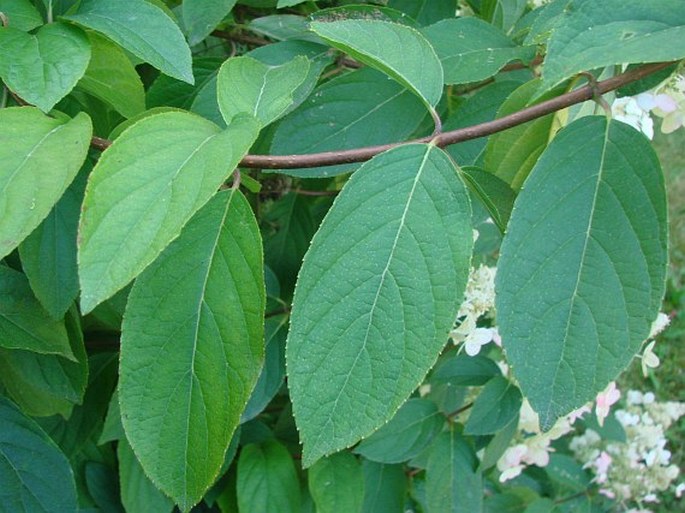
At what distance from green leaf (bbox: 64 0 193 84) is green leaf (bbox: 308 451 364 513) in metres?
0.86

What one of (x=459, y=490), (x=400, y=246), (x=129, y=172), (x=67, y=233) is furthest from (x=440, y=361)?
(x=129, y=172)

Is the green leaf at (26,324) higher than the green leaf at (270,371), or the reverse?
the green leaf at (26,324)

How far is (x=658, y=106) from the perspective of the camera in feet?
3.16

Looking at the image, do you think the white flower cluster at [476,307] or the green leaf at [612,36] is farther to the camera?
the white flower cluster at [476,307]

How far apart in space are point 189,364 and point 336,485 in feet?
2.80

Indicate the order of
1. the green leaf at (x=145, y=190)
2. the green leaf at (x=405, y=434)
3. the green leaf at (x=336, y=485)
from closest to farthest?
the green leaf at (x=145, y=190) → the green leaf at (x=336, y=485) → the green leaf at (x=405, y=434)

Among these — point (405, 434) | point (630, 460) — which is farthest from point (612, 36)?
point (630, 460)

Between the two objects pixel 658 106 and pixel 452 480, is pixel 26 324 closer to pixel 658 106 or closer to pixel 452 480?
pixel 658 106

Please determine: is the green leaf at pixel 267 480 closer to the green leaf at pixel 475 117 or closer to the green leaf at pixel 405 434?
the green leaf at pixel 405 434

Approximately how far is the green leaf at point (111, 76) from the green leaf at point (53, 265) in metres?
0.08

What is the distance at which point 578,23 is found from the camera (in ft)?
2.05

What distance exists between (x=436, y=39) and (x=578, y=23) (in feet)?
1.25

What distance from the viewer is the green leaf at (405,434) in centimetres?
158

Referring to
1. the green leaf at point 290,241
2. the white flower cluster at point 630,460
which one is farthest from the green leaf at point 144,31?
the white flower cluster at point 630,460
